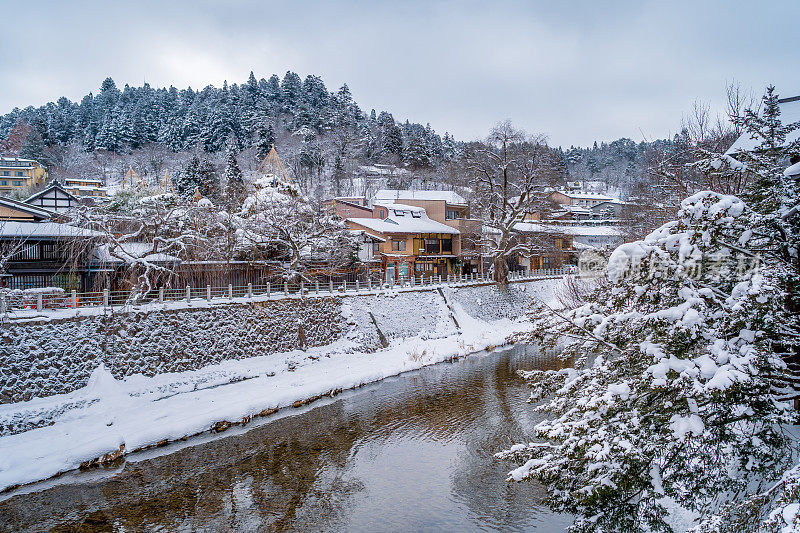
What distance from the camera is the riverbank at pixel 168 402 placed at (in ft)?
42.0

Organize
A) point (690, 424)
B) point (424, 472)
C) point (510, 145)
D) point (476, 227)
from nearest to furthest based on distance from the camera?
1. point (690, 424)
2. point (424, 472)
3. point (510, 145)
4. point (476, 227)

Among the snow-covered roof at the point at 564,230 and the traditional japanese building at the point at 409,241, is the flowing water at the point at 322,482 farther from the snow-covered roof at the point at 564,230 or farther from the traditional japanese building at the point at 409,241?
the snow-covered roof at the point at 564,230

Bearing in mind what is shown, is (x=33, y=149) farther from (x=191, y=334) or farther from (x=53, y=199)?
(x=191, y=334)

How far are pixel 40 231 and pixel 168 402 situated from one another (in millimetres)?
11714

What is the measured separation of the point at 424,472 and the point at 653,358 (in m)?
8.11

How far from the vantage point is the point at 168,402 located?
16.5 meters

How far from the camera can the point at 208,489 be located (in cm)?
1130

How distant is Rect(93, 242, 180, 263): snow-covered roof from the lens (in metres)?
20.6

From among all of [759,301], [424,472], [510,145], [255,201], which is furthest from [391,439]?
[510,145]

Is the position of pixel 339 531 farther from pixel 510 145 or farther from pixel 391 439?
pixel 510 145

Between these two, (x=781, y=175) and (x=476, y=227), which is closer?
(x=781, y=175)

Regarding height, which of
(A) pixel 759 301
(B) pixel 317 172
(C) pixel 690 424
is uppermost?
(B) pixel 317 172

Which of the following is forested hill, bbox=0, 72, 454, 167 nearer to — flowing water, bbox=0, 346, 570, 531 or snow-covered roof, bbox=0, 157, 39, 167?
snow-covered roof, bbox=0, 157, 39, 167

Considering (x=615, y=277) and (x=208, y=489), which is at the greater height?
(x=615, y=277)
